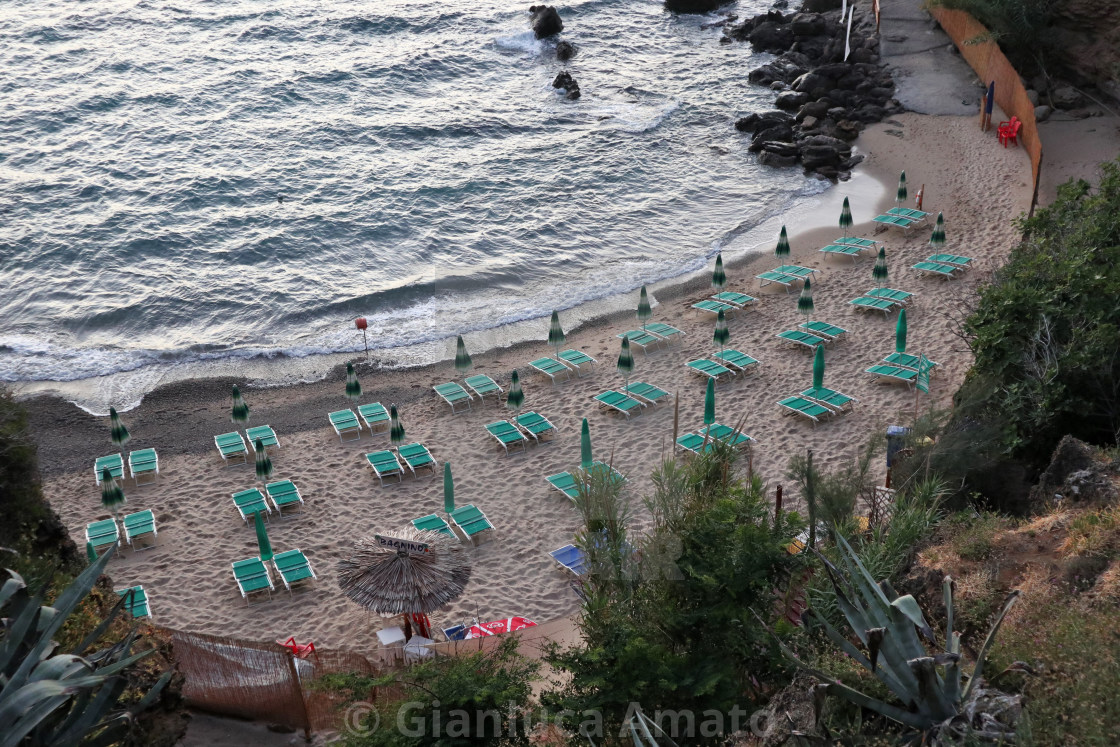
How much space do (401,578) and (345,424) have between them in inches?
244

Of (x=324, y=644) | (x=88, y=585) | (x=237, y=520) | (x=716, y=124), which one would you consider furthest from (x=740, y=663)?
(x=716, y=124)

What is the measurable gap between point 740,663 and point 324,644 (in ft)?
18.5

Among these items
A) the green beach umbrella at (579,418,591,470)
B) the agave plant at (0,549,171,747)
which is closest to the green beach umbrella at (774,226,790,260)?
the green beach umbrella at (579,418,591,470)

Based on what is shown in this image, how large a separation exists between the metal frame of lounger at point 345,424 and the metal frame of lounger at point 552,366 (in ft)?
10.9

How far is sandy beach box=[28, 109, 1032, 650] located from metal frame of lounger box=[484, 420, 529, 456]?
0.19m

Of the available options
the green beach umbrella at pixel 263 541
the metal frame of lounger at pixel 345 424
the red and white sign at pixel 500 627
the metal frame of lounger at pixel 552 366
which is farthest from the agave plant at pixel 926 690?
the metal frame of lounger at pixel 552 366

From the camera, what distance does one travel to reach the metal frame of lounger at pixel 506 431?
14.5 meters

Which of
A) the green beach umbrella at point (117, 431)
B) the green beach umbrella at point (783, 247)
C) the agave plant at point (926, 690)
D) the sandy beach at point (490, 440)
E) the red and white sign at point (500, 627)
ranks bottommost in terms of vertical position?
the sandy beach at point (490, 440)

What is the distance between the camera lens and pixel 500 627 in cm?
1015

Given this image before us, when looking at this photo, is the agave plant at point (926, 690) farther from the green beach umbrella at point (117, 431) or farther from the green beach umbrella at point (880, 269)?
the green beach umbrella at point (880, 269)

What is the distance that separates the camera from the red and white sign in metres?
10.0

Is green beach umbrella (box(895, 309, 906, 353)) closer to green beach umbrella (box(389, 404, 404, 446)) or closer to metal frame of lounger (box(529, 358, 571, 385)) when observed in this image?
metal frame of lounger (box(529, 358, 571, 385))

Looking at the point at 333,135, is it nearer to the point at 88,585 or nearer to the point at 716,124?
the point at 716,124

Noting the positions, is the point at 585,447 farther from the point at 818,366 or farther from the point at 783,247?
the point at 783,247
